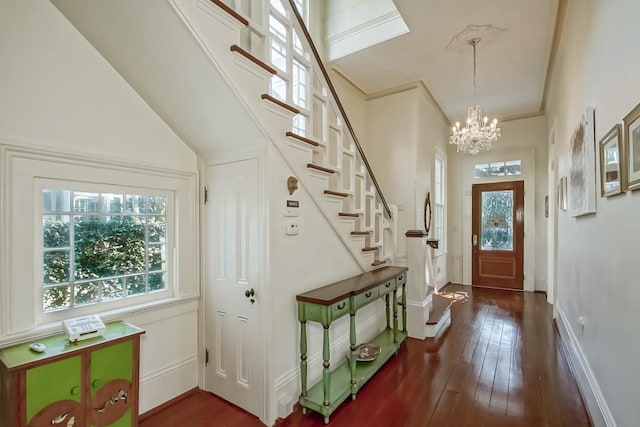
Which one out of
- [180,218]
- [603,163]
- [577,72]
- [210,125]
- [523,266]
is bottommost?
[523,266]

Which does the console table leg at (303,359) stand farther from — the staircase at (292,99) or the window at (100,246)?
the window at (100,246)

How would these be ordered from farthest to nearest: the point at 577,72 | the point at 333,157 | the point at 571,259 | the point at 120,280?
the point at 333,157, the point at 571,259, the point at 577,72, the point at 120,280

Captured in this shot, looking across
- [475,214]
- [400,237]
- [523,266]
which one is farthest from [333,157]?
[523,266]

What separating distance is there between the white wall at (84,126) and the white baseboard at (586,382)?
2843mm

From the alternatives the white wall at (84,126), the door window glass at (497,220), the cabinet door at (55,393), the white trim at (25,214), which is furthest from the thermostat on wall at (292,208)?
the door window glass at (497,220)

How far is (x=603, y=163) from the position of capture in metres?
1.86

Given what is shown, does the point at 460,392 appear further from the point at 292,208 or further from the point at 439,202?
the point at 439,202

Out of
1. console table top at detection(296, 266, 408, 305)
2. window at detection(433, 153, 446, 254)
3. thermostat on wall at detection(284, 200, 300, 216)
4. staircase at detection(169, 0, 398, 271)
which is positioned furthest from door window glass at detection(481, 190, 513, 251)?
thermostat on wall at detection(284, 200, 300, 216)

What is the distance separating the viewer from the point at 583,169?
2.34 meters

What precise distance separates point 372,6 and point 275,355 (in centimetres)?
384

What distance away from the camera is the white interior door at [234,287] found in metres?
2.16

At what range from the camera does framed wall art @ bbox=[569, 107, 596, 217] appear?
2.09 meters

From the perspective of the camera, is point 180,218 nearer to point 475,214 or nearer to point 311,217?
point 311,217

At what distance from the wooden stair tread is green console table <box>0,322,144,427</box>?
3.07 metres
